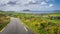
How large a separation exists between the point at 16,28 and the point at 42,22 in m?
0.99

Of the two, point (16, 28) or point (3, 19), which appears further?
point (3, 19)

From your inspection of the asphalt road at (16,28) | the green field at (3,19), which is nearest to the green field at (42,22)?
the asphalt road at (16,28)

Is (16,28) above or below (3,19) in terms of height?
below

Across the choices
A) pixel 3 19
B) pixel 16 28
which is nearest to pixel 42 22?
pixel 16 28

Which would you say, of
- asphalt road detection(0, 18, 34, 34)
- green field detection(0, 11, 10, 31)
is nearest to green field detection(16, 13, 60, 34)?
asphalt road detection(0, 18, 34, 34)

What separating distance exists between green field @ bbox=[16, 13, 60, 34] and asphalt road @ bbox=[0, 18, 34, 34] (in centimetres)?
16

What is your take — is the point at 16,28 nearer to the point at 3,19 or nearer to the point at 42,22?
the point at 3,19

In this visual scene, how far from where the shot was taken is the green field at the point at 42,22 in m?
7.75

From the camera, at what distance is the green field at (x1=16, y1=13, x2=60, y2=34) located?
7.75 m

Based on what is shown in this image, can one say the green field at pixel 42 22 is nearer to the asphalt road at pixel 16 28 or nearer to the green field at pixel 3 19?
the asphalt road at pixel 16 28

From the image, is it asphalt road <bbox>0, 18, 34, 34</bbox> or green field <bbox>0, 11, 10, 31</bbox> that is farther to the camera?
green field <bbox>0, 11, 10, 31</bbox>

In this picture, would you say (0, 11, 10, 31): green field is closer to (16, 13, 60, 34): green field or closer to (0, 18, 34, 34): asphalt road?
(0, 18, 34, 34): asphalt road

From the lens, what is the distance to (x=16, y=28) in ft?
25.9

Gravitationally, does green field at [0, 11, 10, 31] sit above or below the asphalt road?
above
